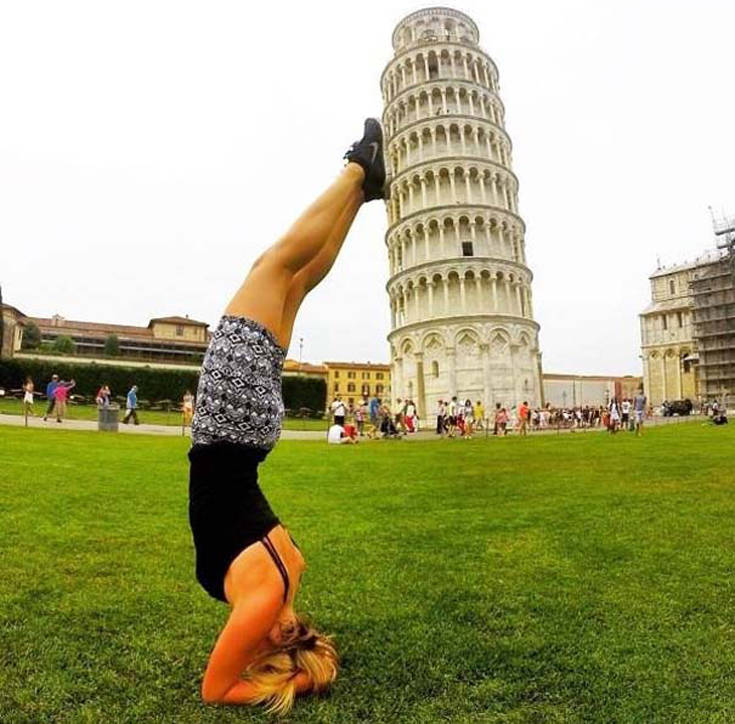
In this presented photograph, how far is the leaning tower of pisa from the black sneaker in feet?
151

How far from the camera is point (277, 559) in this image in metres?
3.17

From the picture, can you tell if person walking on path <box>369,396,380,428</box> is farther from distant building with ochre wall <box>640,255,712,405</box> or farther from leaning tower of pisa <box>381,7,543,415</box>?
distant building with ochre wall <box>640,255,712,405</box>

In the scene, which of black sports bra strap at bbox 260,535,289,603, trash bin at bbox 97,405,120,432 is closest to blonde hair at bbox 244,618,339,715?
black sports bra strap at bbox 260,535,289,603

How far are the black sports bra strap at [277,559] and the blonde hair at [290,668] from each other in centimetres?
25

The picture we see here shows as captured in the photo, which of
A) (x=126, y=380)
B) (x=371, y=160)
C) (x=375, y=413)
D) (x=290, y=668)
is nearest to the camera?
(x=290, y=668)

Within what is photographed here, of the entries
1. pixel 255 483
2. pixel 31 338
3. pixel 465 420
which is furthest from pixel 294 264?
pixel 31 338

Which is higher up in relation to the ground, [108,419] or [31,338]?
[31,338]

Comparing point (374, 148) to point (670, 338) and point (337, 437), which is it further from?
point (670, 338)

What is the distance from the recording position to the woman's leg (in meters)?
3.64

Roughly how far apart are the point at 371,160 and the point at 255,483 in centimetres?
228

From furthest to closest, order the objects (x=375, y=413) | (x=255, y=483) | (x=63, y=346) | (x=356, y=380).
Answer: (x=356, y=380)
(x=63, y=346)
(x=375, y=413)
(x=255, y=483)

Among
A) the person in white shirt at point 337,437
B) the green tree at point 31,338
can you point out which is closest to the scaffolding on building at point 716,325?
the person in white shirt at point 337,437

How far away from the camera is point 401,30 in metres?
59.9

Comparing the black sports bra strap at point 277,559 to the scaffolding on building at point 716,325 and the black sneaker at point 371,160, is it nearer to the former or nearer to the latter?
the black sneaker at point 371,160
